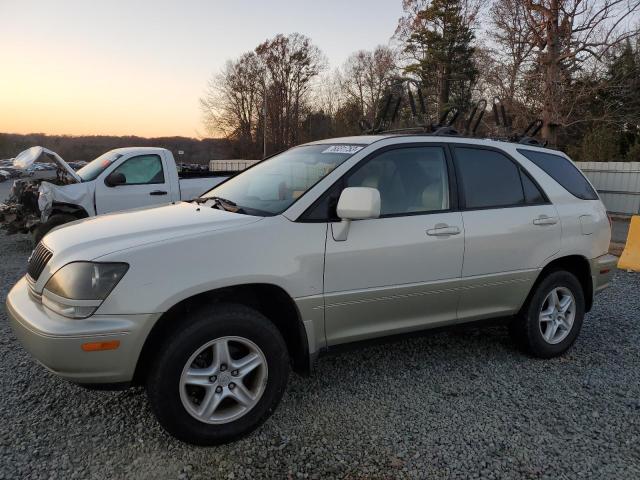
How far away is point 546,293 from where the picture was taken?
3990 mm

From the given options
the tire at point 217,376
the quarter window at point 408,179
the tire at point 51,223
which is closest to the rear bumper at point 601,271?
the quarter window at point 408,179

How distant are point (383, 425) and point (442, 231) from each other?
1336 mm

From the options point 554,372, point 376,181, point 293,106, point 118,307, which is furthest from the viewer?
point 293,106

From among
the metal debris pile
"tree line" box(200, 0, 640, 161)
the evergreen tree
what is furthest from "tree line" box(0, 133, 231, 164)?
the metal debris pile

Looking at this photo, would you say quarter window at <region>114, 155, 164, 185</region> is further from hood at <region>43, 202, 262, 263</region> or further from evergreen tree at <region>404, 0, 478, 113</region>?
evergreen tree at <region>404, 0, 478, 113</region>

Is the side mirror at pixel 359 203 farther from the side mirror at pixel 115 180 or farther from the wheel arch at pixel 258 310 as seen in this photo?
the side mirror at pixel 115 180

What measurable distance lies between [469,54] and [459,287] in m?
32.5

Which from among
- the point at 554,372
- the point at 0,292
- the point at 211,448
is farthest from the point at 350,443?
the point at 0,292

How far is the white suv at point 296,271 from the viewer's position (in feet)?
8.24

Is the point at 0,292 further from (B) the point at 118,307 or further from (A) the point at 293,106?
(A) the point at 293,106

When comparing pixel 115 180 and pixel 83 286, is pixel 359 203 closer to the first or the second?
pixel 83 286

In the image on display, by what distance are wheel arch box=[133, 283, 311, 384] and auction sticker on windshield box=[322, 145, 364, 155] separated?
1132 millimetres

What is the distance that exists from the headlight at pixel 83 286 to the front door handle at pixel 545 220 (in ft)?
9.96

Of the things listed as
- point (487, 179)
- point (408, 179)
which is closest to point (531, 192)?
point (487, 179)
